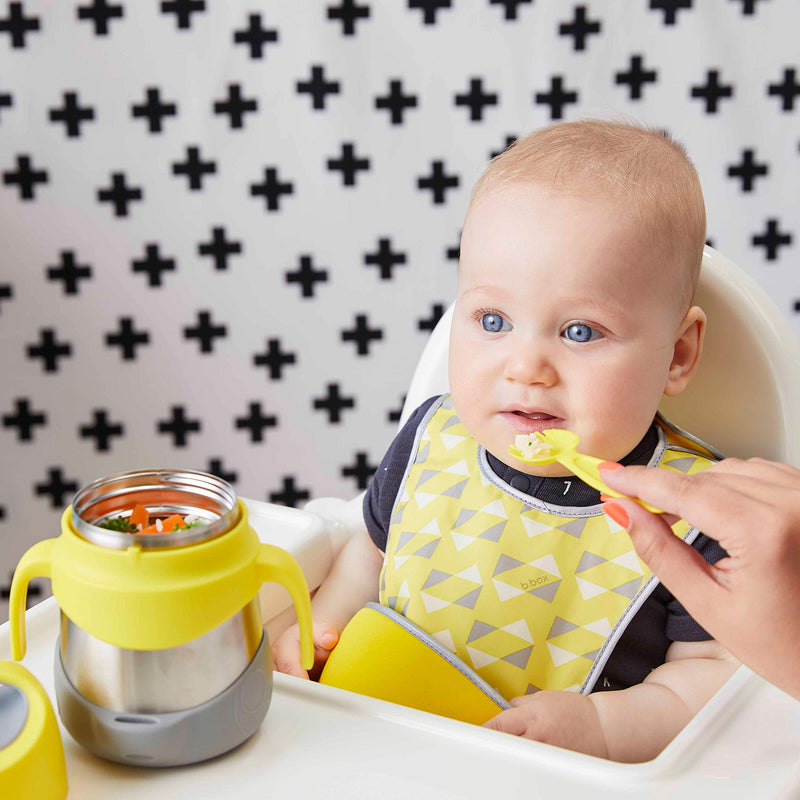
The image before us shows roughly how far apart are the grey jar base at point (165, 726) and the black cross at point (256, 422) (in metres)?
1.23

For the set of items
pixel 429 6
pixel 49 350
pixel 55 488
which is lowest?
pixel 55 488

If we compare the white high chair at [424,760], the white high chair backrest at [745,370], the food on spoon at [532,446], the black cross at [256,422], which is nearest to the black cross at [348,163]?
the black cross at [256,422]

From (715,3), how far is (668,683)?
117 centimetres

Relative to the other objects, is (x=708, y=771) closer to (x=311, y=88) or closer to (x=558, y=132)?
(x=558, y=132)

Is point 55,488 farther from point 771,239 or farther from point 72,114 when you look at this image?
point 771,239

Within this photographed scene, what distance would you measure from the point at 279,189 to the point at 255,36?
0.85 ft

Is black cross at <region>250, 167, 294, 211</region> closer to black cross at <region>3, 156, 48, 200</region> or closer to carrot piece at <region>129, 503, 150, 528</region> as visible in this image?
black cross at <region>3, 156, 48, 200</region>

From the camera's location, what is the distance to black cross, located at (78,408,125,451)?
175 centimetres

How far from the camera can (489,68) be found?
1.51 metres

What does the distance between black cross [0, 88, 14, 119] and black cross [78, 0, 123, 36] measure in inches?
7.6

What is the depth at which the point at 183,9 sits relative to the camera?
1.52m

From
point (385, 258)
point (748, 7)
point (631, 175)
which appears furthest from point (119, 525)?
point (748, 7)

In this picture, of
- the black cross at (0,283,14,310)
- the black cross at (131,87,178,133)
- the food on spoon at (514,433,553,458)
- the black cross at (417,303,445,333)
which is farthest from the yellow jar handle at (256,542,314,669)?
the black cross at (0,283,14,310)

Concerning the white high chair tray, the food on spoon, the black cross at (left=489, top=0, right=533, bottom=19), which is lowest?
the white high chair tray
